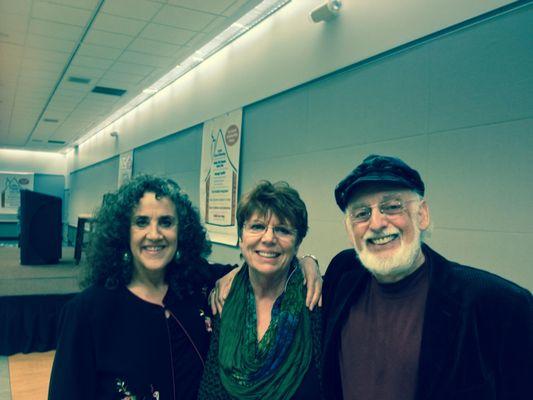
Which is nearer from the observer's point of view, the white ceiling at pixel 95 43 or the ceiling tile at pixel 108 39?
the white ceiling at pixel 95 43

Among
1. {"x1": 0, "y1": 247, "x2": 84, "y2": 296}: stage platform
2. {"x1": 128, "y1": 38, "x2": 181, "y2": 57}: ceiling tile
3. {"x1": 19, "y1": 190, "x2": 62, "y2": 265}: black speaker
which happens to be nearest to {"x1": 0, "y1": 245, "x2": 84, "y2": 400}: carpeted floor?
{"x1": 0, "y1": 247, "x2": 84, "y2": 296}: stage platform

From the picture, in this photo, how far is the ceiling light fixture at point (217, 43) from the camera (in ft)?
13.8

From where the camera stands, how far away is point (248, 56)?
476cm

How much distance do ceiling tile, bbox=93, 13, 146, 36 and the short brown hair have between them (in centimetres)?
365

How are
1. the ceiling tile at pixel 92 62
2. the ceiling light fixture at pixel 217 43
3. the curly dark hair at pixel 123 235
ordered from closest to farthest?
the curly dark hair at pixel 123 235 → the ceiling light fixture at pixel 217 43 → the ceiling tile at pixel 92 62

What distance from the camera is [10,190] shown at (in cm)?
1482

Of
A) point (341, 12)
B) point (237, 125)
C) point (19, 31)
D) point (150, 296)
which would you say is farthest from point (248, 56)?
point (150, 296)

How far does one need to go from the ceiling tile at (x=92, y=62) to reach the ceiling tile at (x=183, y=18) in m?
1.67

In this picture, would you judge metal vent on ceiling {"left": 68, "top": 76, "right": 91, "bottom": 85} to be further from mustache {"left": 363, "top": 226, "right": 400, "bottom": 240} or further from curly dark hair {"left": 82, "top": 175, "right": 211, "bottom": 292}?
mustache {"left": 363, "top": 226, "right": 400, "bottom": 240}

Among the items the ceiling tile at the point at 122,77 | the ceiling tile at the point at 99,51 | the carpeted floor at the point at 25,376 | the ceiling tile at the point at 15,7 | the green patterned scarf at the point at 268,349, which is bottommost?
the carpeted floor at the point at 25,376

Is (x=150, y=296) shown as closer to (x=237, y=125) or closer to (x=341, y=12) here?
(x=341, y=12)

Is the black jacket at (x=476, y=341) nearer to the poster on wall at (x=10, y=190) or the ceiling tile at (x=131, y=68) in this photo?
the ceiling tile at (x=131, y=68)

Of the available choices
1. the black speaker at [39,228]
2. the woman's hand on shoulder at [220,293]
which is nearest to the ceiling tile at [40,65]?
the black speaker at [39,228]

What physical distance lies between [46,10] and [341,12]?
2.99 m
